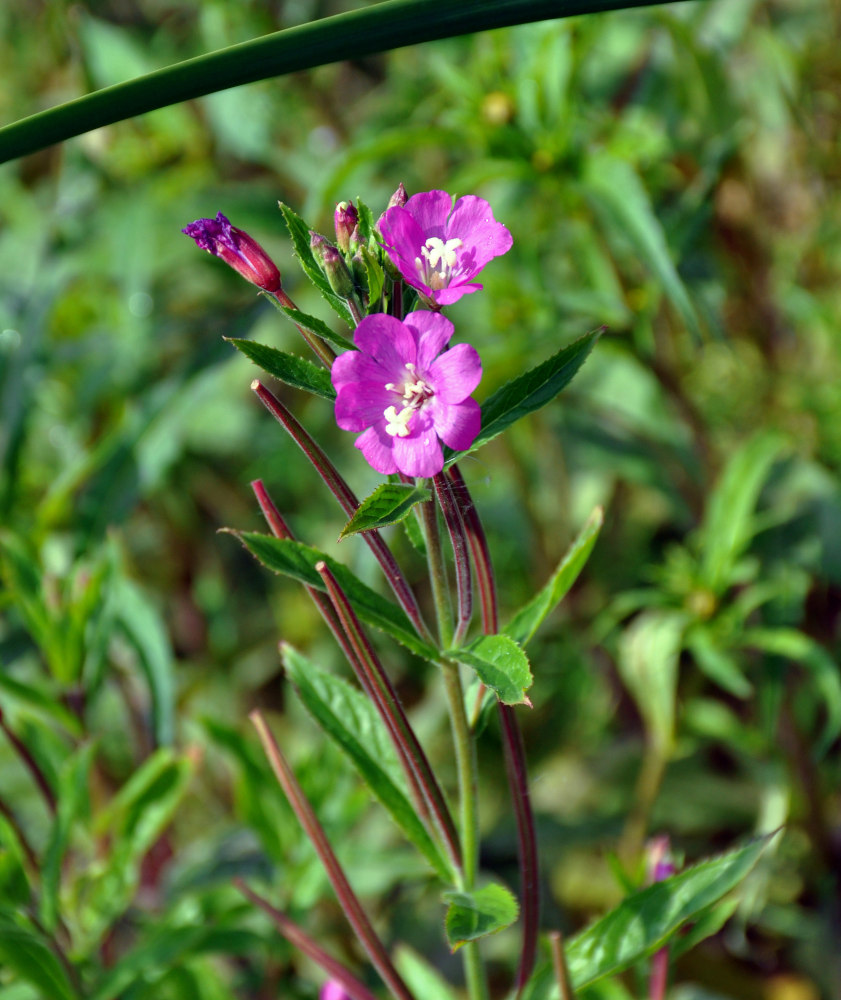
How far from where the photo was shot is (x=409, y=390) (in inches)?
22.0

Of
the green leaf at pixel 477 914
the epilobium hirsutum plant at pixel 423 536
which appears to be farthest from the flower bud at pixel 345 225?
the green leaf at pixel 477 914

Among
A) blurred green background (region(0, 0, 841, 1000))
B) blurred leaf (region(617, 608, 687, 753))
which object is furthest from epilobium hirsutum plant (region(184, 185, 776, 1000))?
blurred leaf (region(617, 608, 687, 753))

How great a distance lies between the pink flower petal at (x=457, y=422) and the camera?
534 millimetres

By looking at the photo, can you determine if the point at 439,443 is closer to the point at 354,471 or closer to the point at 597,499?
the point at 354,471

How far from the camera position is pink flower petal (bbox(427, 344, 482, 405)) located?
0.53m

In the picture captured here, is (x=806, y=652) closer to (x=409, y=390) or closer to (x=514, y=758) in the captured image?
(x=514, y=758)

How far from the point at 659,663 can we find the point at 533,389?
688mm

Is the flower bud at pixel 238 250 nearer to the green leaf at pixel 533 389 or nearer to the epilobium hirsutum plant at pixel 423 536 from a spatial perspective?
the epilobium hirsutum plant at pixel 423 536

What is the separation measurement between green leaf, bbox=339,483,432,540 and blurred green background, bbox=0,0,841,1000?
0.54m

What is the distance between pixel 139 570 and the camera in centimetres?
194

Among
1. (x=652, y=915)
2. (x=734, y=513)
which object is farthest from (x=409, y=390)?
(x=734, y=513)

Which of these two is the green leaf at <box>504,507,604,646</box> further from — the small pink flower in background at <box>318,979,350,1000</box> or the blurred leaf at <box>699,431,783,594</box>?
the blurred leaf at <box>699,431,783,594</box>

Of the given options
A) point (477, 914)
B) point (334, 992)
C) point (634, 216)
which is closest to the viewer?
point (477, 914)

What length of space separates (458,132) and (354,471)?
56 cm
